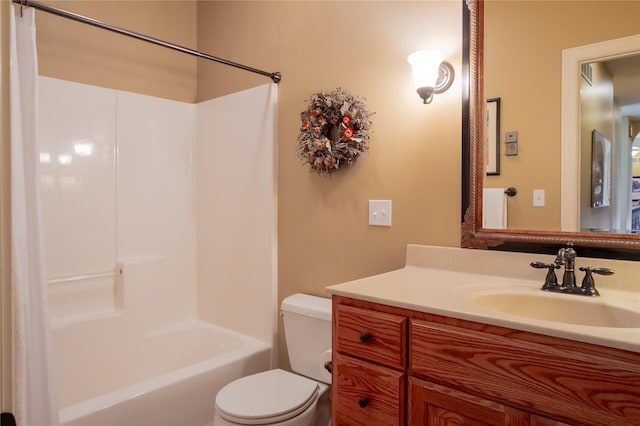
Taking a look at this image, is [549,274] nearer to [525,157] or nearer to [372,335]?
[525,157]

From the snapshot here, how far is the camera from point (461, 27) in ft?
5.20

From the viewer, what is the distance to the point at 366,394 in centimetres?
122

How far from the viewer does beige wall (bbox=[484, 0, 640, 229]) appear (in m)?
1.38

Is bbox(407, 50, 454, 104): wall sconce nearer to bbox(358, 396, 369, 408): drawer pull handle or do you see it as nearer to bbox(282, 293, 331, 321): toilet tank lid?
bbox(282, 293, 331, 321): toilet tank lid

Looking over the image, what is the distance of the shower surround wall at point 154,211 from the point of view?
2246 mm

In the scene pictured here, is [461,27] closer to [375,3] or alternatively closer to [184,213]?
[375,3]

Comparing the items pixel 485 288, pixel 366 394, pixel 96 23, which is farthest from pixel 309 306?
pixel 96 23

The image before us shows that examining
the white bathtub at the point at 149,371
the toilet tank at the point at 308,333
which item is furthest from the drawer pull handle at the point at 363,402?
the white bathtub at the point at 149,371

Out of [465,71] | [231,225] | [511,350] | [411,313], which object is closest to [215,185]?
[231,225]

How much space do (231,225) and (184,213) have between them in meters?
0.42

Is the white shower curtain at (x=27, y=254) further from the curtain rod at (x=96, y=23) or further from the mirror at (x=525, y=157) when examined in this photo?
the mirror at (x=525, y=157)

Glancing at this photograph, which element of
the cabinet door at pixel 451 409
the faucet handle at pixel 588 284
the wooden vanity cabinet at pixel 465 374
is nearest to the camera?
the wooden vanity cabinet at pixel 465 374

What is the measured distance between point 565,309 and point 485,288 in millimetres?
226

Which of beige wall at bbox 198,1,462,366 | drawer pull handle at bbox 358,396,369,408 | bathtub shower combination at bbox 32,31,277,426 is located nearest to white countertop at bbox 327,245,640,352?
beige wall at bbox 198,1,462,366
